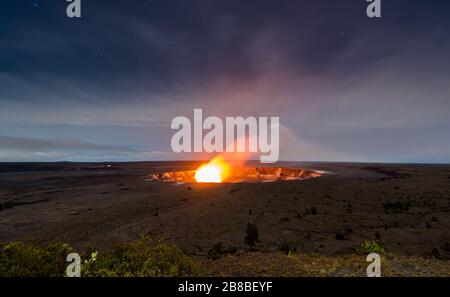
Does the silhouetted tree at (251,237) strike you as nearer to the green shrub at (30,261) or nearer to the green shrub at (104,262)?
the green shrub at (104,262)

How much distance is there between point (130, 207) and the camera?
107 feet

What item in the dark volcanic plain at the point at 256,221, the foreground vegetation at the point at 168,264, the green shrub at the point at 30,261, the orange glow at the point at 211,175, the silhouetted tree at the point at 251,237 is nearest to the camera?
the green shrub at the point at 30,261

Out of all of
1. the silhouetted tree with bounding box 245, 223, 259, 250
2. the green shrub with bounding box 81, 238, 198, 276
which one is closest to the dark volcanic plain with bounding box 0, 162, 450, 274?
the silhouetted tree with bounding box 245, 223, 259, 250

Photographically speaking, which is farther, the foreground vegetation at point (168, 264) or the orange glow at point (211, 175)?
the orange glow at point (211, 175)

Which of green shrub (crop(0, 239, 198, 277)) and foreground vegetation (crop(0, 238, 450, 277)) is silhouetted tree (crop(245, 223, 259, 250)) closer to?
foreground vegetation (crop(0, 238, 450, 277))

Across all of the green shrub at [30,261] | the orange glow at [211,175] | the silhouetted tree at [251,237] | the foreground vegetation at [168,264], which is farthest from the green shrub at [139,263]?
the orange glow at [211,175]

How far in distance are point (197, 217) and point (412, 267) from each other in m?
18.3

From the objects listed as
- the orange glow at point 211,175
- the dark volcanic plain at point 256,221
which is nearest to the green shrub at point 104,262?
the dark volcanic plain at point 256,221

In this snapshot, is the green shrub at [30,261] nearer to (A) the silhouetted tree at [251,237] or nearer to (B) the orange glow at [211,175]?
(A) the silhouetted tree at [251,237]

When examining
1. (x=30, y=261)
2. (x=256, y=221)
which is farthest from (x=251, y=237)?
(x=30, y=261)

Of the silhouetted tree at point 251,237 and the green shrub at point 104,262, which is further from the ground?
the green shrub at point 104,262

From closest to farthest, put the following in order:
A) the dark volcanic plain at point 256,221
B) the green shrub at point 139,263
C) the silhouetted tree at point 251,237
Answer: the green shrub at point 139,263 → the silhouetted tree at point 251,237 → the dark volcanic plain at point 256,221
